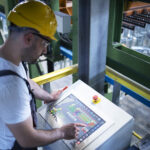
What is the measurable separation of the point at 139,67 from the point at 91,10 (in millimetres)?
662

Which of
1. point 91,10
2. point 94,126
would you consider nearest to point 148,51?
point 91,10

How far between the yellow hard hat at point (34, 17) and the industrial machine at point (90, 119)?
0.56m

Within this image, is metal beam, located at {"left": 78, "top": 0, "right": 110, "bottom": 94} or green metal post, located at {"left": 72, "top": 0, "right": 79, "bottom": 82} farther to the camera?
green metal post, located at {"left": 72, "top": 0, "right": 79, "bottom": 82}

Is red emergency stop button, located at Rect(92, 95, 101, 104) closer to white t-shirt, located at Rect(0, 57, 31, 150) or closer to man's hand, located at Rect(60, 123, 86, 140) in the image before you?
man's hand, located at Rect(60, 123, 86, 140)

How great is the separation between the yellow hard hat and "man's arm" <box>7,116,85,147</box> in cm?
46

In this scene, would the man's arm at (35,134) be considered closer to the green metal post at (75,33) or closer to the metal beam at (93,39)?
the metal beam at (93,39)

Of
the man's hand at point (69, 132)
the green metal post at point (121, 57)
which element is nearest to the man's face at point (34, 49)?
the man's hand at point (69, 132)

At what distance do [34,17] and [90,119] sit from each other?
0.71 metres

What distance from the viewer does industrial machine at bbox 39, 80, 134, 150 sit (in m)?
1.20

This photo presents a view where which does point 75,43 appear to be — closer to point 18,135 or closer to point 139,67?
point 139,67

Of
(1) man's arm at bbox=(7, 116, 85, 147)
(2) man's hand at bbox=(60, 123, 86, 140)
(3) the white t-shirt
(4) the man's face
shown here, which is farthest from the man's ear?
(2) man's hand at bbox=(60, 123, 86, 140)

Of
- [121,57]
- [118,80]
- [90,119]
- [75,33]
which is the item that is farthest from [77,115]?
[75,33]

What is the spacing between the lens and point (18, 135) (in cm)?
99

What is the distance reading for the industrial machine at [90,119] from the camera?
3.93ft
